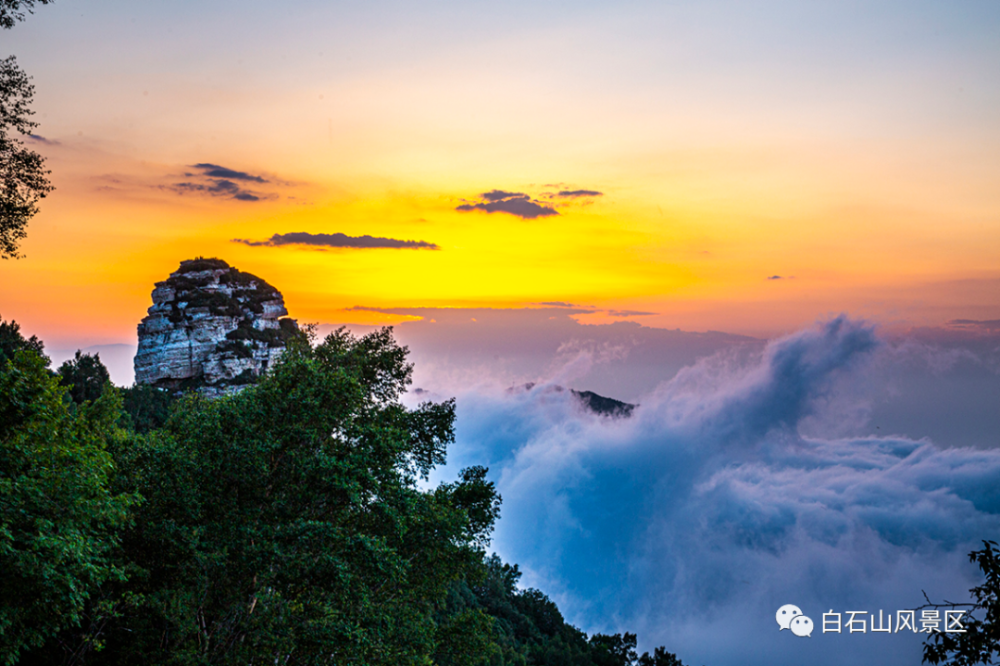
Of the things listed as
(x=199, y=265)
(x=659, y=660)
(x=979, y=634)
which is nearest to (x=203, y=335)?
(x=199, y=265)

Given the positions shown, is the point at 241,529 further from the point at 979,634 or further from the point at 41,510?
the point at 979,634

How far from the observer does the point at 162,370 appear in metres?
88.9

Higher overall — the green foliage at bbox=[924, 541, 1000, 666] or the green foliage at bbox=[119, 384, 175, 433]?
the green foliage at bbox=[119, 384, 175, 433]

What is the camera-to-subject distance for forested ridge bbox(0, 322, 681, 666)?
11852 mm

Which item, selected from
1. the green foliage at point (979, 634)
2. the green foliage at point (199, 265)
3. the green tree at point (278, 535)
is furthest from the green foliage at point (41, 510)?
the green foliage at point (199, 265)

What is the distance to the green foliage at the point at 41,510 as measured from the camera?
10.3 metres

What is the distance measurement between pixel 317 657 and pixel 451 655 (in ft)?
18.7

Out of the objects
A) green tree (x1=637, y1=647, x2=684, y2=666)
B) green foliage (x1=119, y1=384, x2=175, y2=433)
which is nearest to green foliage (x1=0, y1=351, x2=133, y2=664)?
green foliage (x1=119, y1=384, x2=175, y2=433)

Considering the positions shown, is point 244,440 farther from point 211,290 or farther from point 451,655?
point 211,290

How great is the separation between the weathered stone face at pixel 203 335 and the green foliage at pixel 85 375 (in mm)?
28681

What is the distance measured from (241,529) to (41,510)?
3996 millimetres

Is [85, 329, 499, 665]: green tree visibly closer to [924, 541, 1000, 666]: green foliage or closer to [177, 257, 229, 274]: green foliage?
[924, 541, 1000, 666]: green foliage

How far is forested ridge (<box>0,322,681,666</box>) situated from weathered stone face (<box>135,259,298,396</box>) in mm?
76039

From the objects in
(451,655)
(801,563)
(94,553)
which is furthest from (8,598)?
(801,563)
